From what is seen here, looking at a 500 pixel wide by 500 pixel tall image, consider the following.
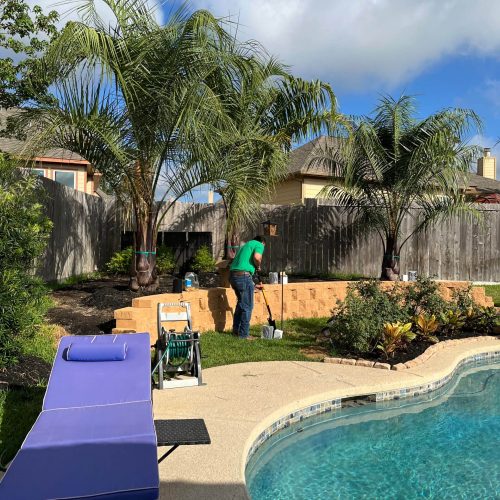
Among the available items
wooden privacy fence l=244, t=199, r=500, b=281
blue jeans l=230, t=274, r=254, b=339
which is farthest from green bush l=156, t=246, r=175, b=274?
blue jeans l=230, t=274, r=254, b=339

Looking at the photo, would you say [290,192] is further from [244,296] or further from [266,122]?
[244,296]

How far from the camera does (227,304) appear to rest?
9.54 meters

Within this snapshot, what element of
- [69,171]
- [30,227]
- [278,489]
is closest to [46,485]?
[278,489]

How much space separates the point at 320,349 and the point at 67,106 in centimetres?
554

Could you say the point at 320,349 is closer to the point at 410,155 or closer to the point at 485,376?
the point at 485,376

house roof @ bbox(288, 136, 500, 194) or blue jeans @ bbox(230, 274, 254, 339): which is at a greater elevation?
house roof @ bbox(288, 136, 500, 194)

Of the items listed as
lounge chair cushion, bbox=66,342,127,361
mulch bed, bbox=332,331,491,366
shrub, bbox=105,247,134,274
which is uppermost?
shrub, bbox=105,247,134,274

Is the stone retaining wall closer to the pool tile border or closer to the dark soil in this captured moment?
the dark soil

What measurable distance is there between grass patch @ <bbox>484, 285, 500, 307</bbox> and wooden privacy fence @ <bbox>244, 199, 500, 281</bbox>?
664mm

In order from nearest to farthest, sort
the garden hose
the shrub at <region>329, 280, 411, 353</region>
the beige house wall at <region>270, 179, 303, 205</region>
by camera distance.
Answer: the garden hose, the shrub at <region>329, 280, 411, 353</region>, the beige house wall at <region>270, 179, 303, 205</region>

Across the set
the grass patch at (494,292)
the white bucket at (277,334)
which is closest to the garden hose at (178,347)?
the white bucket at (277,334)

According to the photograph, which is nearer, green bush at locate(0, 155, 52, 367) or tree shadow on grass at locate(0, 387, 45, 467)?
tree shadow on grass at locate(0, 387, 45, 467)

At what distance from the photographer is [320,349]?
27.2ft

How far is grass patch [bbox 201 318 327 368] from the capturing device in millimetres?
7586
